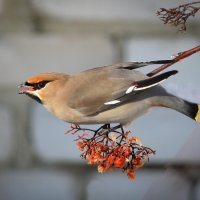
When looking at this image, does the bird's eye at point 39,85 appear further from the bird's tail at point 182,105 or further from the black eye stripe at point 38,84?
the bird's tail at point 182,105

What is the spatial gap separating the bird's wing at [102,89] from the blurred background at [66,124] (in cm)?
45

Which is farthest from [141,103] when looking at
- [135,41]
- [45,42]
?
[45,42]

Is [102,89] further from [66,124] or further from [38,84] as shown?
[66,124]

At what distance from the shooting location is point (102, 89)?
0.67 metres

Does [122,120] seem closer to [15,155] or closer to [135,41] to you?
[135,41]

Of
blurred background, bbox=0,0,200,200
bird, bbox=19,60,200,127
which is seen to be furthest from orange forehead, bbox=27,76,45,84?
blurred background, bbox=0,0,200,200

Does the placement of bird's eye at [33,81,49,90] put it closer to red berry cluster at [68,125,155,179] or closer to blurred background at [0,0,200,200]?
red berry cluster at [68,125,155,179]

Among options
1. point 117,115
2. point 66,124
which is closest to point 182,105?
point 117,115

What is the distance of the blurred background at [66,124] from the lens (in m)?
1.26

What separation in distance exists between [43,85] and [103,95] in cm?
7

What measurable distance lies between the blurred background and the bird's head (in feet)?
1.53

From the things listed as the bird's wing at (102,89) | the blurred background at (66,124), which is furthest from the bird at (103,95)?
the blurred background at (66,124)

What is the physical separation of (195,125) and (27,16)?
474mm

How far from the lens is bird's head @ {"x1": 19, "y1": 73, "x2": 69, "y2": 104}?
64 centimetres
